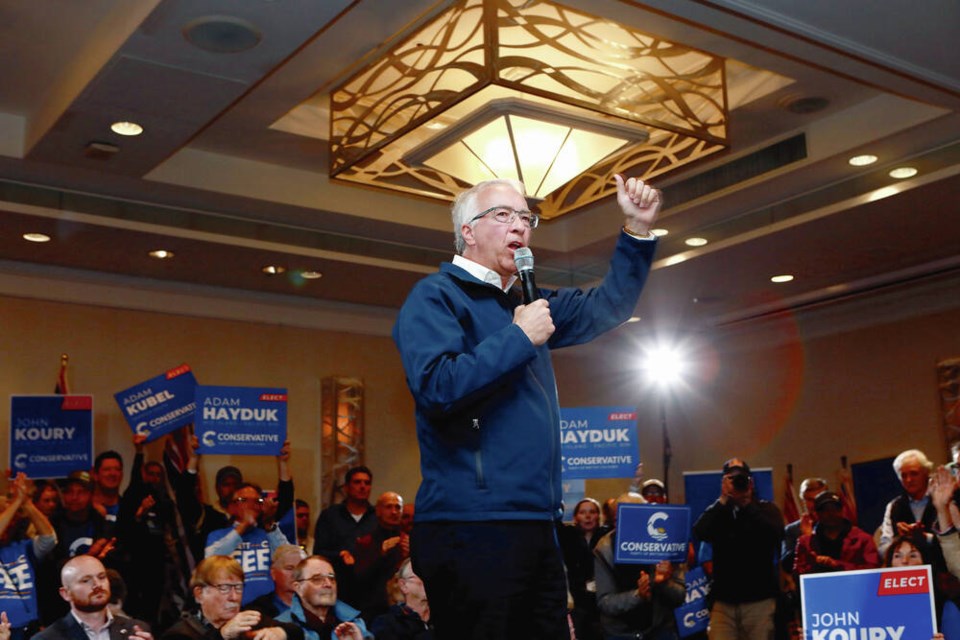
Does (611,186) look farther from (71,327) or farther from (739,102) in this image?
(71,327)

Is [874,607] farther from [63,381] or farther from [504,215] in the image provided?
[63,381]

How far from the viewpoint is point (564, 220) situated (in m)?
8.32

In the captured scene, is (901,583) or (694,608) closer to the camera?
(901,583)

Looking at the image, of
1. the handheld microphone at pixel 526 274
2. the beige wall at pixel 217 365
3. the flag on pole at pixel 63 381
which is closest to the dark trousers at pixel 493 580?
the handheld microphone at pixel 526 274

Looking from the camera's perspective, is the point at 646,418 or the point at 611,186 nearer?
the point at 611,186

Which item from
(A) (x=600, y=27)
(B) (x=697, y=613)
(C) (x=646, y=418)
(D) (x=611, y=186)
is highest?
(A) (x=600, y=27)

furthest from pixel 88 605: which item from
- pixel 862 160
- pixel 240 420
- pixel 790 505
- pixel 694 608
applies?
pixel 790 505

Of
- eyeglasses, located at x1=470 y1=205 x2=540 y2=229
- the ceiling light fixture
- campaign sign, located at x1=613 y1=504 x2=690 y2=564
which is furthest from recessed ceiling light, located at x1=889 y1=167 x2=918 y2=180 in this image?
eyeglasses, located at x1=470 y1=205 x2=540 y2=229

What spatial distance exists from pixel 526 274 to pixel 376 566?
13.6 feet

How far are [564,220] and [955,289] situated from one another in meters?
2.95

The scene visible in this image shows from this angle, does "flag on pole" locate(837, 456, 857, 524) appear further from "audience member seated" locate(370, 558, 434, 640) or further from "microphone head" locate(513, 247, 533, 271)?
"microphone head" locate(513, 247, 533, 271)

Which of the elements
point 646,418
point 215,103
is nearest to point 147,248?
point 215,103

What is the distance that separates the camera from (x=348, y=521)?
6363 mm

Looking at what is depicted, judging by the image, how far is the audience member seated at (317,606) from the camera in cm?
451
